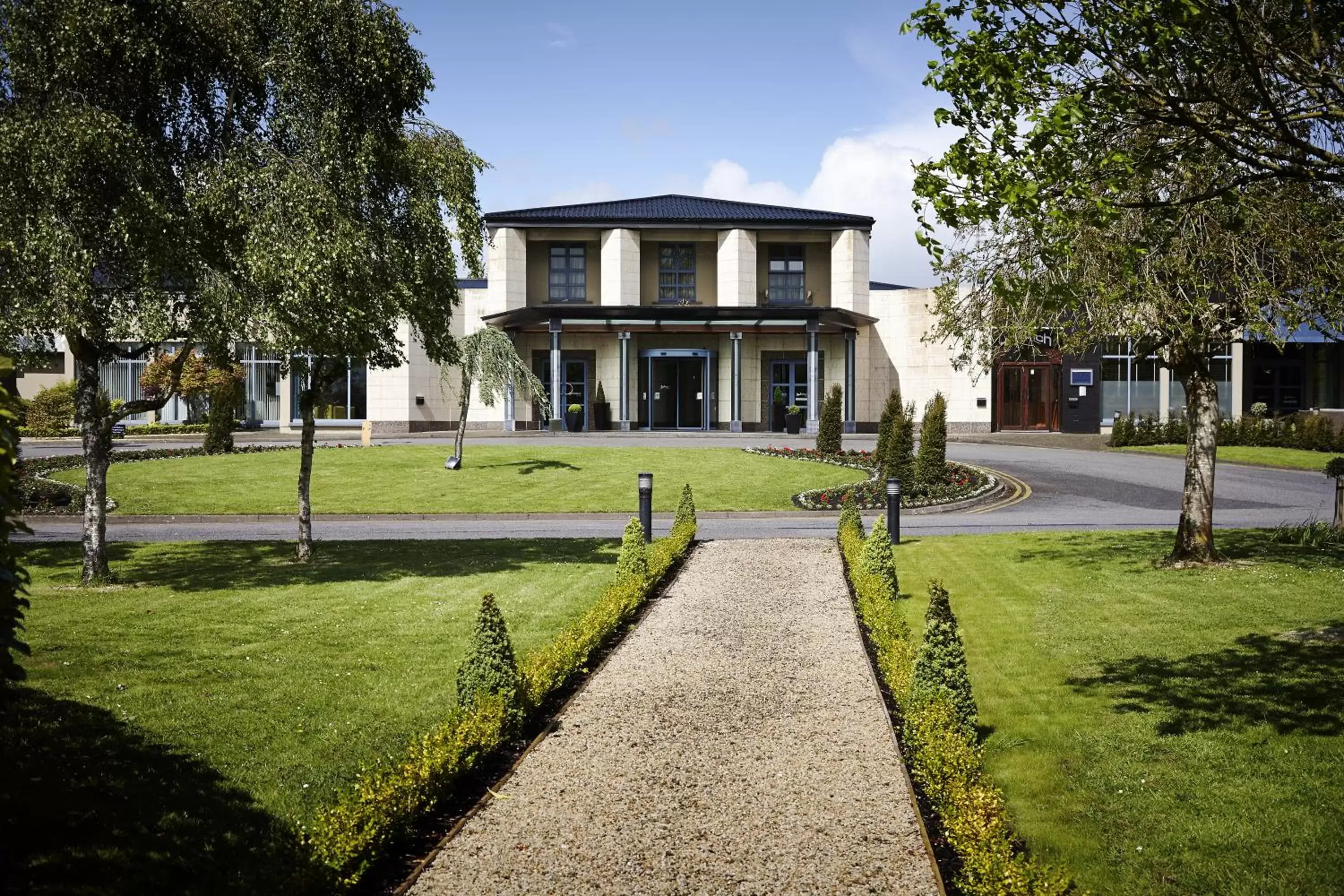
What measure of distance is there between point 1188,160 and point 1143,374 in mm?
41686

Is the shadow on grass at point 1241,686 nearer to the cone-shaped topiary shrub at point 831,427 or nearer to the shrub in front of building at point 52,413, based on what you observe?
the cone-shaped topiary shrub at point 831,427

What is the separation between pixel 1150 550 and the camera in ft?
54.6

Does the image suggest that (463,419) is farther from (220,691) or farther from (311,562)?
(220,691)

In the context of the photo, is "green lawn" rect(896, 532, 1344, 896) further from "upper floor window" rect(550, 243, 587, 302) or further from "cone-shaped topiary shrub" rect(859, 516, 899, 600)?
"upper floor window" rect(550, 243, 587, 302)

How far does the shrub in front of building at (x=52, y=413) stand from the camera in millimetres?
43531

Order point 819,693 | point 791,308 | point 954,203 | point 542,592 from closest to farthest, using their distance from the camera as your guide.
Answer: point 954,203, point 819,693, point 542,592, point 791,308

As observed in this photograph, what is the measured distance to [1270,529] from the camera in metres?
18.6

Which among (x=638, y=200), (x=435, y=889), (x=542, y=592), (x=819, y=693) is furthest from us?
(x=638, y=200)

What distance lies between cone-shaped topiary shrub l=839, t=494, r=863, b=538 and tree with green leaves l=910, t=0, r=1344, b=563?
3169mm

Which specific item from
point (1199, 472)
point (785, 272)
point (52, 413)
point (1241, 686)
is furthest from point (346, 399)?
point (1241, 686)

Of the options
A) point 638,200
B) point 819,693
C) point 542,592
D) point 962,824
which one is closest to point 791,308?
point 638,200

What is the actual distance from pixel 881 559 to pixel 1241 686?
16.3 ft

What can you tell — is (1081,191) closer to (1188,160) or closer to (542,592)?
(1188,160)

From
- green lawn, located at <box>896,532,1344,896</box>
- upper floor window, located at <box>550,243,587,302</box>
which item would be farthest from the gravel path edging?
upper floor window, located at <box>550,243,587,302</box>
